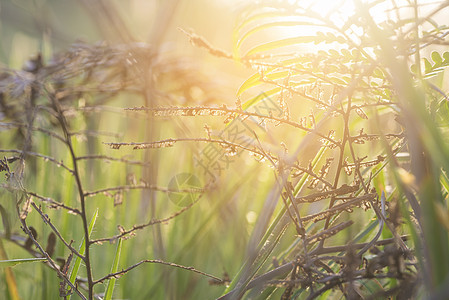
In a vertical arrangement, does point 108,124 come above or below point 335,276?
above

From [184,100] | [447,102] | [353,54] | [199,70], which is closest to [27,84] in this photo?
[184,100]

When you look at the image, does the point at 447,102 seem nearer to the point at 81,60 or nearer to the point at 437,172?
the point at 437,172

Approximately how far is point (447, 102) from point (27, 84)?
105 centimetres

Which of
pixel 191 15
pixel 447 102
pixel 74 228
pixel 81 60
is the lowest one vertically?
pixel 74 228

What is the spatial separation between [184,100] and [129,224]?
1.65 feet

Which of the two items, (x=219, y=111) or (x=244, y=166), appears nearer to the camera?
(x=219, y=111)

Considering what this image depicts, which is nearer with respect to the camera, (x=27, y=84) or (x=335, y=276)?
(x=335, y=276)

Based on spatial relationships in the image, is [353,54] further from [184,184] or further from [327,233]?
[184,184]

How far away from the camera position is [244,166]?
186 centimetres

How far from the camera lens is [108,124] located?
2400 millimetres

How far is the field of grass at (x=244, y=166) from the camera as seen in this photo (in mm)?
563

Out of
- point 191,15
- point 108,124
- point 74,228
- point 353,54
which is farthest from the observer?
point 191,15

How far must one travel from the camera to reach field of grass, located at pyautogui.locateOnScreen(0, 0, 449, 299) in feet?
1.85

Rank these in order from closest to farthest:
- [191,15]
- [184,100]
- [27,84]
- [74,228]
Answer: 1. [27,84]
2. [74,228]
3. [184,100]
4. [191,15]
